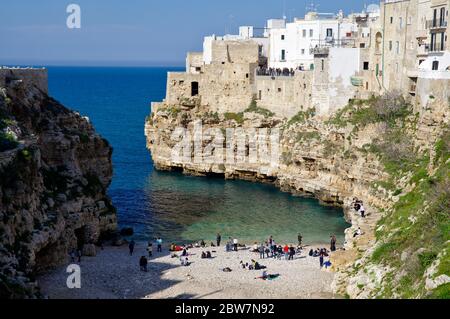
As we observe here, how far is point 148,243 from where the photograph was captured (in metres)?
39.5

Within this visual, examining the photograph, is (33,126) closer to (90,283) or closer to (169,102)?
(90,283)

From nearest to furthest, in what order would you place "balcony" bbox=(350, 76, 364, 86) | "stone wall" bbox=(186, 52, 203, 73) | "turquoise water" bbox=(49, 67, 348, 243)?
"turquoise water" bbox=(49, 67, 348, 243) < "balcony" bbox=(350, 76, 364, 86) < "stone wall" bbox=(186, 52, 203, 73)

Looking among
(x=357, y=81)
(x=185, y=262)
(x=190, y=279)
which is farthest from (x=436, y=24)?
(x=190, y=279)

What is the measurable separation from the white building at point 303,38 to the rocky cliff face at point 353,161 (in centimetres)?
726

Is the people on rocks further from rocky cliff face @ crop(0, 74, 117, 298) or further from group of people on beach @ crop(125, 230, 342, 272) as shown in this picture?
rocky cliff face @ crop(0, 74, 117, 298)

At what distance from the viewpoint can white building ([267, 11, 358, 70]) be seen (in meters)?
64.2

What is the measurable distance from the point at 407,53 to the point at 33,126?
23.4 meters

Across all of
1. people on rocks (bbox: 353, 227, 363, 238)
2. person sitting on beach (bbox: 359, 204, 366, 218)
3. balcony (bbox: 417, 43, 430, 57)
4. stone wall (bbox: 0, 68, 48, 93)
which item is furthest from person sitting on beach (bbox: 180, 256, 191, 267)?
balcony (bbox: 417, 43, 430, 57)

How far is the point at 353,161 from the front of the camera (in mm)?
48469

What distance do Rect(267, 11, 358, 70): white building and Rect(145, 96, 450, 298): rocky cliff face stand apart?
7.26 metres

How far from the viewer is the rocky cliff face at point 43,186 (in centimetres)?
3017

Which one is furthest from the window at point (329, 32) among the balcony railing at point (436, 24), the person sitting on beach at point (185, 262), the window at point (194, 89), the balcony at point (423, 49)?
the person sitting on beach at point (185, 262)

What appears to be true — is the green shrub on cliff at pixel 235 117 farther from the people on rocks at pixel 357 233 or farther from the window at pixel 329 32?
the people on rocks at pixel 357 233
